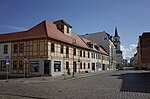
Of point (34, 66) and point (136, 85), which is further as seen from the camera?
point (34, 66)

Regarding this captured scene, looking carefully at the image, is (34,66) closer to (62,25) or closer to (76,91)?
(62,25)

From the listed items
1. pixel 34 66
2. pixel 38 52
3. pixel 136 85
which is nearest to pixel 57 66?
pixel 34 66

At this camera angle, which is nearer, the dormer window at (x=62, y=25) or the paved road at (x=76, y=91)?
the paved road at (x=76, y=91)

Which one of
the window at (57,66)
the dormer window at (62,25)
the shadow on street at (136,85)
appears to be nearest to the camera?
the shadow on street at (136,85)

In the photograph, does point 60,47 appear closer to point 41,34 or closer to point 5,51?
point 41,34

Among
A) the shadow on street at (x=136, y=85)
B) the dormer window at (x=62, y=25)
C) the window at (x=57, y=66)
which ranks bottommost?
the shadow on street at (x=136, y=85)

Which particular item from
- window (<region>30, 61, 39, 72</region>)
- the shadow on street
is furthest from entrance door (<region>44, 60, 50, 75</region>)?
the shadow on street

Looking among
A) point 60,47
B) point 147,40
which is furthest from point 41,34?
point 147,40

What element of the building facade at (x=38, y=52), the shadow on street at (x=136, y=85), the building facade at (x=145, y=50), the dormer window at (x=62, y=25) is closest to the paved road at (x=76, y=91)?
the shadow on street at (x=136, y=85)

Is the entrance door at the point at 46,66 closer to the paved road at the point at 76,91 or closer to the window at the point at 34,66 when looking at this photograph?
the window at the point at 34,66

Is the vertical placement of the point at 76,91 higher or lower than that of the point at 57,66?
lower

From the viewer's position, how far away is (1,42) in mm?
34500

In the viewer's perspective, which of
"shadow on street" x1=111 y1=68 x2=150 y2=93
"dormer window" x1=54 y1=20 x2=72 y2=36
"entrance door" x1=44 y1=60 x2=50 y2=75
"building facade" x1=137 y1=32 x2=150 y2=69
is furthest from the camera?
"building facade" x1=137 y1=32 x2=150 y2=69

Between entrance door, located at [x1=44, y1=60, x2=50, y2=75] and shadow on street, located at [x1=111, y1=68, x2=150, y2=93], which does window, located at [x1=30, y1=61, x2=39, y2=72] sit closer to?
entrance door, located at [x1=44, y1=60, x2=50, y2=75]
